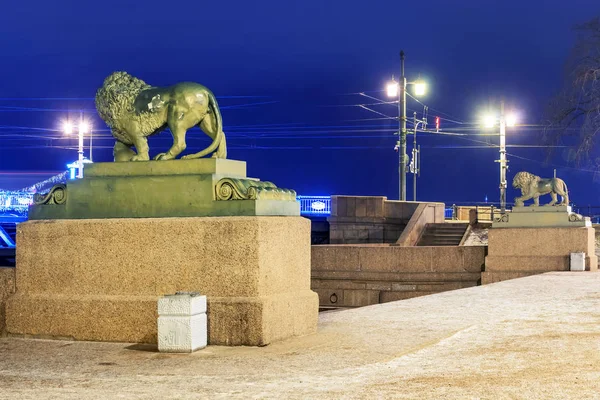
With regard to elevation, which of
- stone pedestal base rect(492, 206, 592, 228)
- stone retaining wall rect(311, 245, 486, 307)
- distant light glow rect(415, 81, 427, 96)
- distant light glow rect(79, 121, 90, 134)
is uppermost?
distant light glow rect(415, 81, 427, 96)

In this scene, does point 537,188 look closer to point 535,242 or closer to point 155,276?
point 535,242

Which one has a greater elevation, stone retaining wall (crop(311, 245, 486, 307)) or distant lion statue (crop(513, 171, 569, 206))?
distant lion statue (crop(513, 171, 569, 206))

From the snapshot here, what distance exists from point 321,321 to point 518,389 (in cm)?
409

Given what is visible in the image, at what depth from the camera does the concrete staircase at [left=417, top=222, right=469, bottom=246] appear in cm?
2722

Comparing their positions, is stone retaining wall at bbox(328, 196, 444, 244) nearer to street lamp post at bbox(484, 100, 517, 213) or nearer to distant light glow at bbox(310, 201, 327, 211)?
street lamp post at bbox(484, 100, 517, 213)

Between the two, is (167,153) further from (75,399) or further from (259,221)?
(75,399)

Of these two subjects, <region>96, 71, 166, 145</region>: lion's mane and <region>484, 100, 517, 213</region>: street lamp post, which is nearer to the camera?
<region>96, 71, 166, 145</region>: lion's mane

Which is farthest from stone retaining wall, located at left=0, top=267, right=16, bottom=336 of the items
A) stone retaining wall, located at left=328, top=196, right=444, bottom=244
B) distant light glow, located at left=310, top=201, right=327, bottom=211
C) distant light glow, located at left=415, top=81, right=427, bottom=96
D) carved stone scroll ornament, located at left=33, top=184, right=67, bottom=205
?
distant light glow, located at left=310, top=201, right=327, bottom=211

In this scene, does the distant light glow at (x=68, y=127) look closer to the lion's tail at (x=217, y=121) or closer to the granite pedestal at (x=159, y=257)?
the granite pedestal at (x=159, y=257)

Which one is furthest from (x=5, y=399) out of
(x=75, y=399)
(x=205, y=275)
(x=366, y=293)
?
(x=366, y=293)

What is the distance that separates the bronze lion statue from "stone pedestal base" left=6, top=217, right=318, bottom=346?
0.81 meters

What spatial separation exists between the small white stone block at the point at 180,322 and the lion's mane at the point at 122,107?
1.86m

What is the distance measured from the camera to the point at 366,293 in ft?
66.3

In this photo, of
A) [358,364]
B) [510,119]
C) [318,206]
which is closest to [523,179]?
[358,364]
